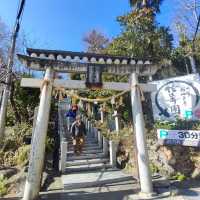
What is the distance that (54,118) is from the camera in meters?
19.5

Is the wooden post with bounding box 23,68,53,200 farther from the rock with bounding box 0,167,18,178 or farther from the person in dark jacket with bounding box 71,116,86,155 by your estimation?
the person in dark jacket with bounding box 71,116,86,155

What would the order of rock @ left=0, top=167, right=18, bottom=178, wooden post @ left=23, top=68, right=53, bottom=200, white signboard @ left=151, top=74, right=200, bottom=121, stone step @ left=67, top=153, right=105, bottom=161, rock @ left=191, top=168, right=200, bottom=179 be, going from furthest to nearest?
white signboard @ left=151, top=74, right=200, bottom=121, stone step @ left=67, top=153, right=105, bottom=161, rock @ left=191, top=168, right=200, bottom=179, rock @ left=0, top=167, right=18, bottom=178, wooden post @ left=23, top=68, right=53, bottom=200

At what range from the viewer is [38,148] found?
325 inches

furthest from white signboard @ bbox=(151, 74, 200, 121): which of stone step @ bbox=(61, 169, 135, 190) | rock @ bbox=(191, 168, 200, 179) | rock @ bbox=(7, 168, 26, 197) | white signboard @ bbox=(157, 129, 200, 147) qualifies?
rock @ bbox=(7, 168, 26, 197)

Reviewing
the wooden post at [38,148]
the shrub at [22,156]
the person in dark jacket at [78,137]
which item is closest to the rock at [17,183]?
the shrub at [22,156]

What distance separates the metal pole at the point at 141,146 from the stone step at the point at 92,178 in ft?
4.94

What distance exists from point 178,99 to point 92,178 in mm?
5819

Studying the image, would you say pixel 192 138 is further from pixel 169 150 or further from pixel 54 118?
pixel 54 118

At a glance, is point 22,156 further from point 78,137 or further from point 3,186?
point 78,137

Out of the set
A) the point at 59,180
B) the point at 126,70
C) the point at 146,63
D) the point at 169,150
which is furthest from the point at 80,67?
the point at 169,150

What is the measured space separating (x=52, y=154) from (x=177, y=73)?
10.9m

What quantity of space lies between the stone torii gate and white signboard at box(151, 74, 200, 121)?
3.38 meters

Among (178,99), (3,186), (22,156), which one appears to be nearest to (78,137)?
(22,156)

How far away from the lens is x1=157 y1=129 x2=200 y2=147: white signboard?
35.3 feet
